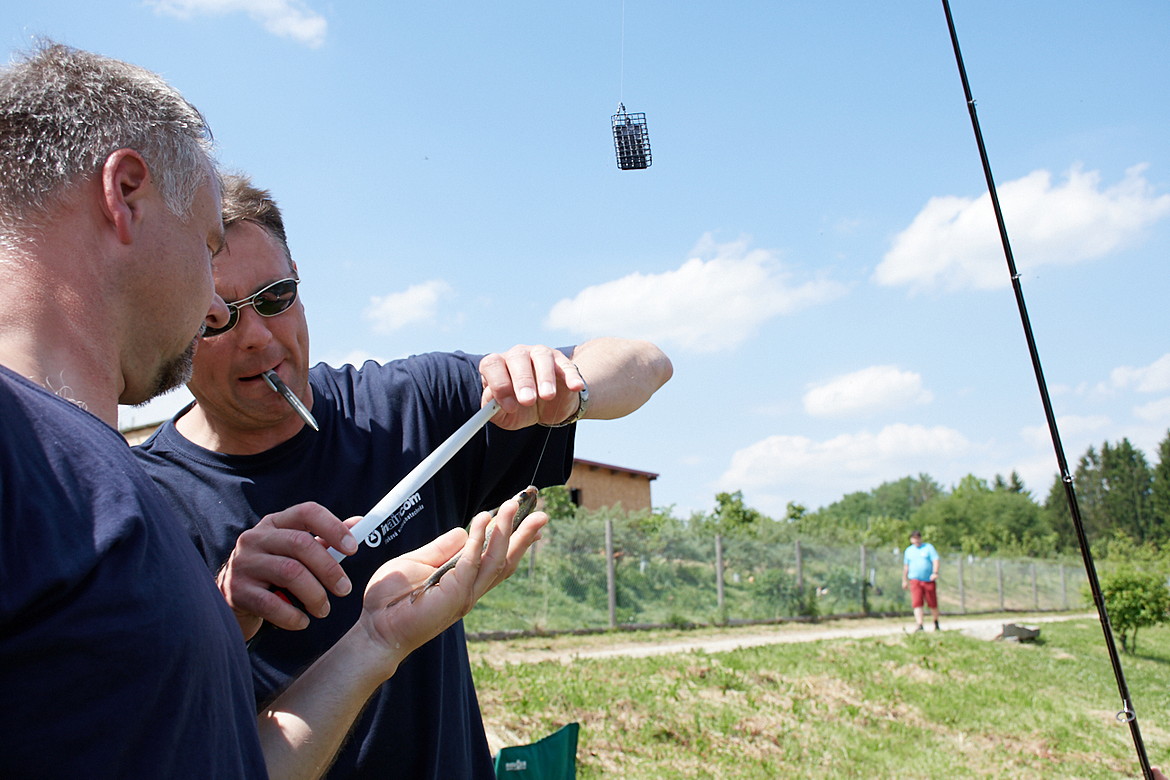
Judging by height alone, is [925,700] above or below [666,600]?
below

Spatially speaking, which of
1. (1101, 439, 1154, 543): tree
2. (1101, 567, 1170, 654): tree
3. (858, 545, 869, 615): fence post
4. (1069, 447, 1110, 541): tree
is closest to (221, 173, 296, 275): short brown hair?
(1101, 567, 1170, 654): tree

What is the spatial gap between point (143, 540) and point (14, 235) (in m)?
0.45

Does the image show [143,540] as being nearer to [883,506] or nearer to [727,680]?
[727,680]

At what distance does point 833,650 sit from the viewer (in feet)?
37.1

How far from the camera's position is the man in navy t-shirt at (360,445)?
2039mm

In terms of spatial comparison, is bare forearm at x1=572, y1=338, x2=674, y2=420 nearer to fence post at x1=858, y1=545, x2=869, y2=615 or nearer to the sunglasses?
the sunglasses

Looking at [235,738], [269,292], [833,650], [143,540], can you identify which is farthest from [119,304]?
[833,650]

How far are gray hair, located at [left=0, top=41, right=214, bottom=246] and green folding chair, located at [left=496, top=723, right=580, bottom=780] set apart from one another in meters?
3.45

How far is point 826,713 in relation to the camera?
8.58 m

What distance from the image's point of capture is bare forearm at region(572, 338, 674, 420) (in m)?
2.37

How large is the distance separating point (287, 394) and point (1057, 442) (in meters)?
3.76

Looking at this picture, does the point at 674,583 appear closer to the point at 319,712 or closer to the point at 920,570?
the point at 920,570

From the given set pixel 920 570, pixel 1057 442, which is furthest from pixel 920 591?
pixel 1057 442

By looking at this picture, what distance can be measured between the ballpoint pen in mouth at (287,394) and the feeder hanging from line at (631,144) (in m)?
1.84
